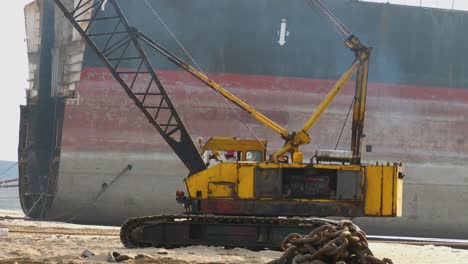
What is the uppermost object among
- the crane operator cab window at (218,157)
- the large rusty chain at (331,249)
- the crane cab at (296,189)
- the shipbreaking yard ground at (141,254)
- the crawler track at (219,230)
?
the crane operator cab window at (218,157)

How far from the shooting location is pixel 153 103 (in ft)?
86.5

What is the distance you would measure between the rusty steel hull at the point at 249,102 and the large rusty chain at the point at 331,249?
18.8m

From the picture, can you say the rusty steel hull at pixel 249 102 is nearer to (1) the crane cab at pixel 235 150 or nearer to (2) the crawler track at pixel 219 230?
(1) the crane cab at pixel 235 150

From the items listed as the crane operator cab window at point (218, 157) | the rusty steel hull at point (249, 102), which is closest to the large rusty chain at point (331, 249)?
the crane operator cab window at point (218, 157)

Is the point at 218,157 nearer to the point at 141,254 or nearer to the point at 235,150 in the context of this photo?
the point at 235,150

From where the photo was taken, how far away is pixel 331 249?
7.17 meters

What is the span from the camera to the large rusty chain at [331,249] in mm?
7187

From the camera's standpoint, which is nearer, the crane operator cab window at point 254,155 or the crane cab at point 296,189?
the crane cab at point 296,189

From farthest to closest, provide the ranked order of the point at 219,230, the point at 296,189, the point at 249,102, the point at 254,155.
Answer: the point at 249,102 → the point at 254,155 → the point at 296,189 → the point at 219,230

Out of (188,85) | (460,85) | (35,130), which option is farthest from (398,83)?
(35,130)

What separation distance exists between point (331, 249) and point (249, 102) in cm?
2015

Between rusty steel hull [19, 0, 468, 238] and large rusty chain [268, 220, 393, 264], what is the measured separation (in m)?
18.8

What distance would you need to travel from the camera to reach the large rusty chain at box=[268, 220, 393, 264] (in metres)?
7.19

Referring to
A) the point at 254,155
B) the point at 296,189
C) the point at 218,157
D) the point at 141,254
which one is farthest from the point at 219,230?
the point at 141,254
